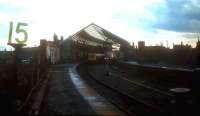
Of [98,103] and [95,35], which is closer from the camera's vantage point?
[98,103]

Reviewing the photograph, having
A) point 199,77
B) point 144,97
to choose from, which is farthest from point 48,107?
point 199,77

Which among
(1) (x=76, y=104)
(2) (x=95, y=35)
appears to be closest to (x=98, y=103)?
(1) (x=76, y=104)

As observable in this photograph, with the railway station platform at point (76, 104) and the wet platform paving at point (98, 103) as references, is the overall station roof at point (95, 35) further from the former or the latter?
the railway station platform at point (76, 104)

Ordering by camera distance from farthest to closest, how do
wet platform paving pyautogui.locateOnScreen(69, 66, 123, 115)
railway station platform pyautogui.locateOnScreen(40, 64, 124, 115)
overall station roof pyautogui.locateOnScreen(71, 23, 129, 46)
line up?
overall station roof pyautogui.locateOnScreen(71, 23, 129, 46) → railway station platform pyautogui.locateOnScreen(40, 64, 124, 115) → wet platform paving pyautogui.locateOnScreen(69, 66, 123, 115)

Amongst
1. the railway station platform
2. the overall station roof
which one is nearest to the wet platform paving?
the railway station platform

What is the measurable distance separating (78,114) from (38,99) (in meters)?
4.80

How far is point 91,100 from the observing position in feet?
63.6

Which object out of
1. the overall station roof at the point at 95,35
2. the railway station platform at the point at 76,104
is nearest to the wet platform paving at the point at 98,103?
the railway station platform at the point at 76,104

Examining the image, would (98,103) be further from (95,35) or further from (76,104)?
(95,35)

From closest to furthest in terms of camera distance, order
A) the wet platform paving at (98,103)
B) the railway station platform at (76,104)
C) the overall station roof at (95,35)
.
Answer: the wet platform paving at (98,103) < the railway station platform at (76,104) < the overall station roof at (95,35)

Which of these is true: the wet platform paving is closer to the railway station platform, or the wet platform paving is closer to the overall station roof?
the railway station platform

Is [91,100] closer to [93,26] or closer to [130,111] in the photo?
[130,111]

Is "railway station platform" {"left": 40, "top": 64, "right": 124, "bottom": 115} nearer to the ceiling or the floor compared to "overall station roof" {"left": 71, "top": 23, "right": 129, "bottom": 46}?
nearer to the floor

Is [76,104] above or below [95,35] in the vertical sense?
below
